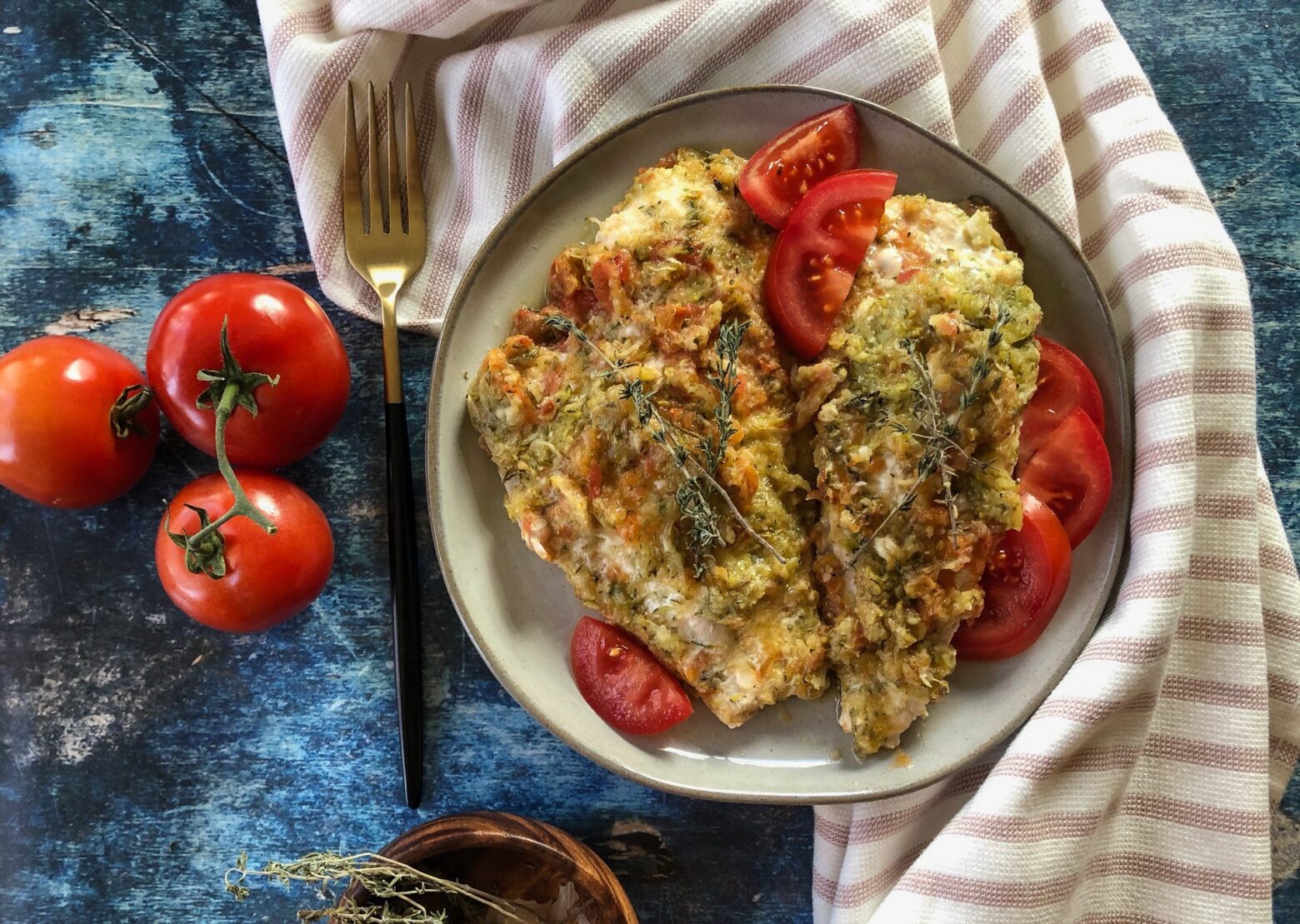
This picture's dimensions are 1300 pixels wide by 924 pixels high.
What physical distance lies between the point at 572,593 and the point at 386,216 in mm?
1318

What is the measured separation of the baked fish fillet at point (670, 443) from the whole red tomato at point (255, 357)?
481 mm

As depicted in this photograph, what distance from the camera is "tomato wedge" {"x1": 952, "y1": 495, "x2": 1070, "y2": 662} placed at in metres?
2.63

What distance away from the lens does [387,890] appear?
2.64 metres

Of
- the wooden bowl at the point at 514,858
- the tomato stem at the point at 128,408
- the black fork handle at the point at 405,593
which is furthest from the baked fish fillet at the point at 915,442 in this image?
the tomato stem at the point at 128,408

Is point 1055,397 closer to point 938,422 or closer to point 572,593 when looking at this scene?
point 938,422

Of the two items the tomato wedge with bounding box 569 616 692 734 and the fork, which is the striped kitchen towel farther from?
the tomato wedge with bounding box 569 616 692 734

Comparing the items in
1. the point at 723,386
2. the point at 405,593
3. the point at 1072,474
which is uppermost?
the point at 723,386

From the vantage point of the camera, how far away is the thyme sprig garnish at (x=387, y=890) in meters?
2.66

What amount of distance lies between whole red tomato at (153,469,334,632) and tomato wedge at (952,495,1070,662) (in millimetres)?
1912

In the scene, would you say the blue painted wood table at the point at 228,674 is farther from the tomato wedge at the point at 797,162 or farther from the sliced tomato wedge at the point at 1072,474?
the tomato wedge at the point at 797,162

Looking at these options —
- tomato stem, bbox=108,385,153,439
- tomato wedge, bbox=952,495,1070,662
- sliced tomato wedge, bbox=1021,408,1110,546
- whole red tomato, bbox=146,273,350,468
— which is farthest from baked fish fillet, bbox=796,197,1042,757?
Answer: tomato stem, bbox=108,385,153,439

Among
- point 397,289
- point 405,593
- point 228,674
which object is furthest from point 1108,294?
point 228,674

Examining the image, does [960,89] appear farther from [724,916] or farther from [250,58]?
[724,916]

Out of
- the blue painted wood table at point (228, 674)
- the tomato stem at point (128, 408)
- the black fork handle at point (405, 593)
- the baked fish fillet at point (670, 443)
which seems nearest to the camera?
the baked fish fillet at point (670, 443)
